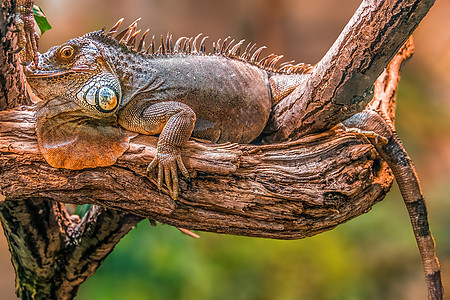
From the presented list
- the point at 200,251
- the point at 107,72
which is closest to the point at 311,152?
the point at 107,72

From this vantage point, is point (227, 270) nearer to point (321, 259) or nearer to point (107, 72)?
point (321, 259)

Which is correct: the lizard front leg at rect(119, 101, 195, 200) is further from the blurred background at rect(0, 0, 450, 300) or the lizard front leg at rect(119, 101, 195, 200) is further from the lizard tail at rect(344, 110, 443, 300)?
the blurred background at rect(0, 0, 450, 300)

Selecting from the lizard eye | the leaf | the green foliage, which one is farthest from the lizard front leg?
the green foliage

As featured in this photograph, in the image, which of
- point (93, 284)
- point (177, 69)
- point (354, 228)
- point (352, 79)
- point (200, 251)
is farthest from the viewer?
point (354, 228)

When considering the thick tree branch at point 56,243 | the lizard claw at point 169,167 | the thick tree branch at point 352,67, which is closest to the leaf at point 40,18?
the thick tree branch at point 56,243

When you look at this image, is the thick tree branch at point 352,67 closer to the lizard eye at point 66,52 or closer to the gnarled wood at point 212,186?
the gnarled wood at point 212,186
